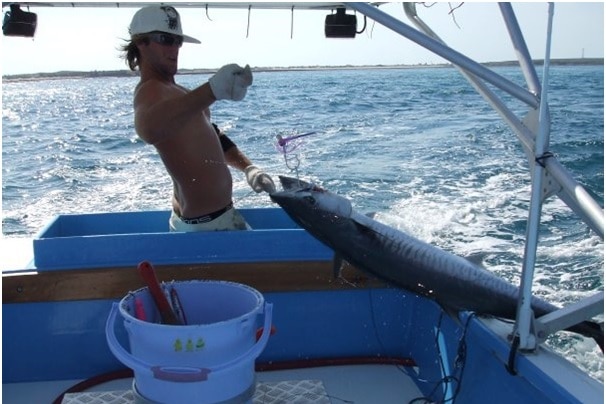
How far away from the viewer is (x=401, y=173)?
1036 centimetres

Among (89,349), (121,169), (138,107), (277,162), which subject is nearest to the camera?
(138,107)

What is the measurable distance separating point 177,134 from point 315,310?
109 cm

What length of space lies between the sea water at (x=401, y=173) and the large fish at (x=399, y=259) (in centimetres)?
19

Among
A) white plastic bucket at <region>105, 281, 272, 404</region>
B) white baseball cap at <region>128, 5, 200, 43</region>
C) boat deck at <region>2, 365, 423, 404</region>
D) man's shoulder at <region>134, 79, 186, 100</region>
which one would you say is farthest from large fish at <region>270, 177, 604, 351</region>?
white baseball cap at <region>128, 5, 200, 43</region>

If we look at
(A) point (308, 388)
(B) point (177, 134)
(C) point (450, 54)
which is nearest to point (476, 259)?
(C) point (450, 54)

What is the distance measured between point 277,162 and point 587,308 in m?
8.53

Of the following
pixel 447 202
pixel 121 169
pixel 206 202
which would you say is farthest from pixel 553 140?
pixel 206 202

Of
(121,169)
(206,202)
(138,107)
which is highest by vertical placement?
(138,107)

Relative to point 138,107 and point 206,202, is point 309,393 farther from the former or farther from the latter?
point 138,107

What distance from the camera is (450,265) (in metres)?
2.20

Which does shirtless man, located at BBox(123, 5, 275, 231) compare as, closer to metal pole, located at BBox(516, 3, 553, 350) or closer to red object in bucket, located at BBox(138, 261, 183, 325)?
red object in bucket, located at BBox(138, 261, 183, 325)

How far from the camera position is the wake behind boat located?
215 cm

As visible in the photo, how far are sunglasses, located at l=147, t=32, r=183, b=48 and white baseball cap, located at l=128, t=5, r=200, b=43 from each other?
38 mm

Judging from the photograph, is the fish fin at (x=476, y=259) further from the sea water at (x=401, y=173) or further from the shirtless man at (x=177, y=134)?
the shirtless man at (x=177, y=134)
